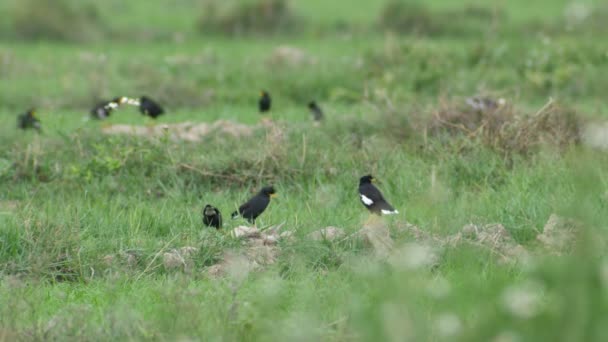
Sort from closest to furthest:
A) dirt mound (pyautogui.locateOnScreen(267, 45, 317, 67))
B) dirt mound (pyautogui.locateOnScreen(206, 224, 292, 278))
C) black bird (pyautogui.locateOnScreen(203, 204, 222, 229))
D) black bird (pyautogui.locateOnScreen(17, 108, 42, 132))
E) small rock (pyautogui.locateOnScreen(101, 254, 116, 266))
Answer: dirt mound (pyautogui.locateOnScreen(206, 224, 292, 278)), small rock (pyautogui.locateOnScreen(101, 254, 116, 266)), black bird (pyautogui.locateOnScreen(203, 204, 222, 229)), black bird (pyautogui.locateOnScreen(17, 108, 42, 132)), dirt mound (pyautogui.locateOnScreen(267, 45, 317, 67))

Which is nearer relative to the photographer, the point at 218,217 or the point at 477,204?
the point at 218,217

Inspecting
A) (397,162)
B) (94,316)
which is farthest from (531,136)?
(94,316)

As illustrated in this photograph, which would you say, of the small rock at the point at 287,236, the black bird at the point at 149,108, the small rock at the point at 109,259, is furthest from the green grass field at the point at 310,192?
the black bird at the point at 149,108

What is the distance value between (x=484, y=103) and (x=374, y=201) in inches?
136

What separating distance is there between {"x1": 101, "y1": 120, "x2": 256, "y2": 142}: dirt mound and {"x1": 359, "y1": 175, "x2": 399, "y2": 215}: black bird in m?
3.09

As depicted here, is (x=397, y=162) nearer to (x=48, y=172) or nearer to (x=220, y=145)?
(x=220, y=145)

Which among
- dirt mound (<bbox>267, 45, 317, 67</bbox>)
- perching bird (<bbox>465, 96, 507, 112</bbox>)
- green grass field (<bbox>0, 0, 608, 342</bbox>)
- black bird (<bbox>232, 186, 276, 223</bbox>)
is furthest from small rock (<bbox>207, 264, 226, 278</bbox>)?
dirt mound (<bbox>267, 45, 317, 67</bbox>)

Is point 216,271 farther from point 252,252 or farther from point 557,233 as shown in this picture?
point 557,233

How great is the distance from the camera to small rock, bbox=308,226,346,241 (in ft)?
21.5

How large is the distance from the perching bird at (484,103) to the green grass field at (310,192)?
103mm

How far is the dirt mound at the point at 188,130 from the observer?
10.1m

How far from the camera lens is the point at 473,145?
9.01m

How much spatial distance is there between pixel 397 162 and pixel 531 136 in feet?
4.39

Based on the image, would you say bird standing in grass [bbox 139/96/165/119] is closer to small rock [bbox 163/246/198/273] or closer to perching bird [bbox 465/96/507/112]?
perching bird [bbox 465/96/507/112]
